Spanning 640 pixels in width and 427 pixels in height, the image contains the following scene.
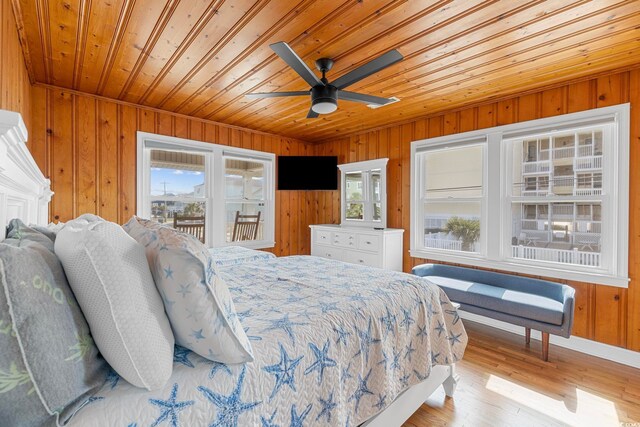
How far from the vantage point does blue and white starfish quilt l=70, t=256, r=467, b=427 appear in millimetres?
807

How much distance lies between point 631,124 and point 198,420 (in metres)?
3.59

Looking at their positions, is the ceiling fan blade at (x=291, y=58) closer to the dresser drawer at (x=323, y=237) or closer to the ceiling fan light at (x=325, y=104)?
the ceiling fan light at (x=325, y=104)

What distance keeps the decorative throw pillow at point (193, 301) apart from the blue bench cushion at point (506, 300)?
8.39 ft

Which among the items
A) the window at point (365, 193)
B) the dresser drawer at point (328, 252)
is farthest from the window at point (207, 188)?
the window at point (365, 193)

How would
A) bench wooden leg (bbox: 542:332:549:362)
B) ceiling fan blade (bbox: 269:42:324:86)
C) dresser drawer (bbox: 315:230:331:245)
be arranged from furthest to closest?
dresser drawer (bbox: 315:230:331:245) → bench wooden leg (bbox: 542:332:549:362) → ceiling fan blade (bbox: 269:42:324:86)

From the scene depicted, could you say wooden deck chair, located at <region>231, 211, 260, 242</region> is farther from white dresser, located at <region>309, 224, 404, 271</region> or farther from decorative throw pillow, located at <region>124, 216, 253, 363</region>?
decorative throw pillow, located at <region>124, 216, 253, 363</region>

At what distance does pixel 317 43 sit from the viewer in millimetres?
2070

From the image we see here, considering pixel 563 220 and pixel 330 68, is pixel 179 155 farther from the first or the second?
pixel 563 220

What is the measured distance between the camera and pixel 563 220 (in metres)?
2.89

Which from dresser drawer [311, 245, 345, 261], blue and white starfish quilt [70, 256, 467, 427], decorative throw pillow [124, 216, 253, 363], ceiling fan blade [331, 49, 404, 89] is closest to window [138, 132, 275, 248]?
dresser drawer [311, 245, 345, 261]

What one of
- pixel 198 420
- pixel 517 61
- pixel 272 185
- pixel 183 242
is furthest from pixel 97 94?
pixel 517 61

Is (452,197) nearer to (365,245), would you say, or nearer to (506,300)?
(365,245)

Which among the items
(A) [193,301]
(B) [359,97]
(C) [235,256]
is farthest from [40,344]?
(B) [359,97]

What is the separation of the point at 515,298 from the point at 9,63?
13.0ft
